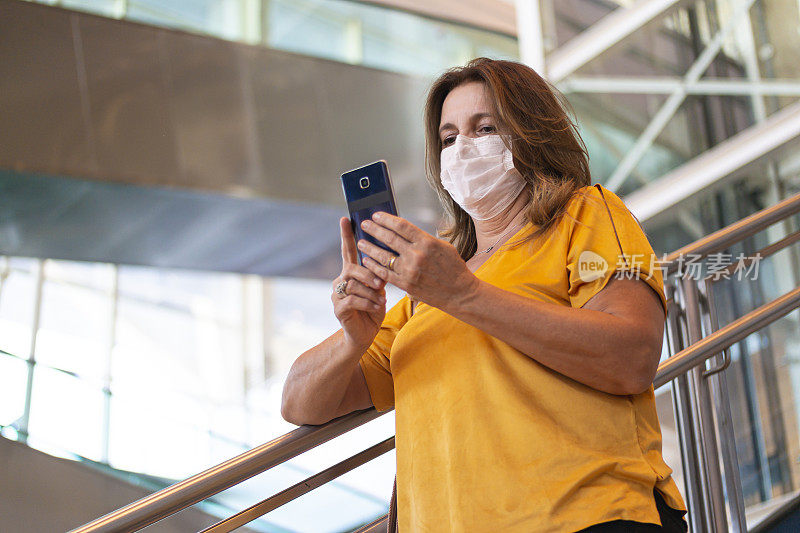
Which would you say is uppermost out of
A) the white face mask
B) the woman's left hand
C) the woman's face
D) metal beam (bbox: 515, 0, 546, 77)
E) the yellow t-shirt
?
metal beam (bbox: 515, 0, 546, 77)

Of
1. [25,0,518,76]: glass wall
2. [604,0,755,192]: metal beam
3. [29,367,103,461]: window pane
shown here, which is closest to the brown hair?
[29,367,103,461]: window pane

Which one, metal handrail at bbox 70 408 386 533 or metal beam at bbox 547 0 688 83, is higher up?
metal beam at bbox 547 0 688 83

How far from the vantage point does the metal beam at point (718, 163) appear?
17.2 feet

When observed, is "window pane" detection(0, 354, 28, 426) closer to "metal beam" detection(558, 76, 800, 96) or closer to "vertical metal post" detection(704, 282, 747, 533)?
"vertical metal post" detection(704, 282, 747, 533)

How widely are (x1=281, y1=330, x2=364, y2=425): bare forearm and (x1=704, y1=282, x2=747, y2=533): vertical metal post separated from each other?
1.26 m

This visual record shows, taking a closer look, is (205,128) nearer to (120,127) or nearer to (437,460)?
(120,127)

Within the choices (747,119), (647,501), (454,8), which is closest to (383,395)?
(647,501)

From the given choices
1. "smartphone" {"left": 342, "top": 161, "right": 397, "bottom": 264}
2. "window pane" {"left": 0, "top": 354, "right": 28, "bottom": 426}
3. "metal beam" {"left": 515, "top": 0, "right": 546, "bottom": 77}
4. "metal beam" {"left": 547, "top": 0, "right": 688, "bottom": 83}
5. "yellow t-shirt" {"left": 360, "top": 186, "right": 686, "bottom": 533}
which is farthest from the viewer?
"metal beam" {"left": 515, "top": 0, "right": 546, "bottom": 77}

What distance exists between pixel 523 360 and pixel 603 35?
5509mm

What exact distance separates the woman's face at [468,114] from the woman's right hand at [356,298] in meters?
0.41

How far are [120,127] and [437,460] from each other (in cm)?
514

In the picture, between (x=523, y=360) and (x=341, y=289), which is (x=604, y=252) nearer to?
(x=523, y=360)

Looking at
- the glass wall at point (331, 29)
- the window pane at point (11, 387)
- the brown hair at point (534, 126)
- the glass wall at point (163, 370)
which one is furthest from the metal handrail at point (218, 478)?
the glass wall at point (331, 29)

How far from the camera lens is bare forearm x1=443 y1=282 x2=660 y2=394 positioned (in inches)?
53.5
